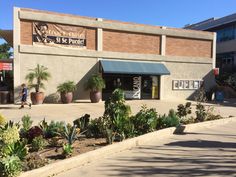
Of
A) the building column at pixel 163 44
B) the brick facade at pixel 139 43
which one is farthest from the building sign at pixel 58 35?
the building column at pixel 163 44

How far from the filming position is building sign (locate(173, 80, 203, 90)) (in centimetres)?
2859

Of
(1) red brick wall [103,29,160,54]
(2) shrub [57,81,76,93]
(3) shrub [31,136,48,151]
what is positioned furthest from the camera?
(1) red brick wall [103,29,160,54]

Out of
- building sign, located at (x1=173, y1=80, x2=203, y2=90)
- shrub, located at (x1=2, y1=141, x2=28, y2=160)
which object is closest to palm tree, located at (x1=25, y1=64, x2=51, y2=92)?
building sign, located at (x1=173, y1=80, x2=203, y2=90)

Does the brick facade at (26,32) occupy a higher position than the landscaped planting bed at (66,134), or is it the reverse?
the brick facade at (26,32)

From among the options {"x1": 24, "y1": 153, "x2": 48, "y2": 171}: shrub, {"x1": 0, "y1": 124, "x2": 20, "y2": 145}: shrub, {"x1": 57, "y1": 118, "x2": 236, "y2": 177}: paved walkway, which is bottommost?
{"x1": 57, "y1": 118, "x2": 236, "y2": 177}: paved walkway

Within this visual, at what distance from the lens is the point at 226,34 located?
44.2 metres

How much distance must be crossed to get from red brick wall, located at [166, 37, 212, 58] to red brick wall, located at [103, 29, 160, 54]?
1424 millimetres

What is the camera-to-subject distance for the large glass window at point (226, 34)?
4288 centimetres

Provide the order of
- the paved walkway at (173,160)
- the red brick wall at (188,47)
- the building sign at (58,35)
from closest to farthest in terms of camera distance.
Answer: the paved walkway at (173,160) → the building sign at (58,35) → the red brick wall at (188,47)

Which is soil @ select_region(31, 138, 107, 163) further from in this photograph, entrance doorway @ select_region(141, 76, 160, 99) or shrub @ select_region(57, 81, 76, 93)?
entrance doorway @ select_region(141, 76, 160, 99)

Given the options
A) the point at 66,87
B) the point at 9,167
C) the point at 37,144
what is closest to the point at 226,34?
the point at 66,87

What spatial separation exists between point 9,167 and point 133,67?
67.6 ft

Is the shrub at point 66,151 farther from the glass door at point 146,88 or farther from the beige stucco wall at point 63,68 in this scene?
the glass door at point 146,88

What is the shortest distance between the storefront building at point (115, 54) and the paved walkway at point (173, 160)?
14.6 metres
